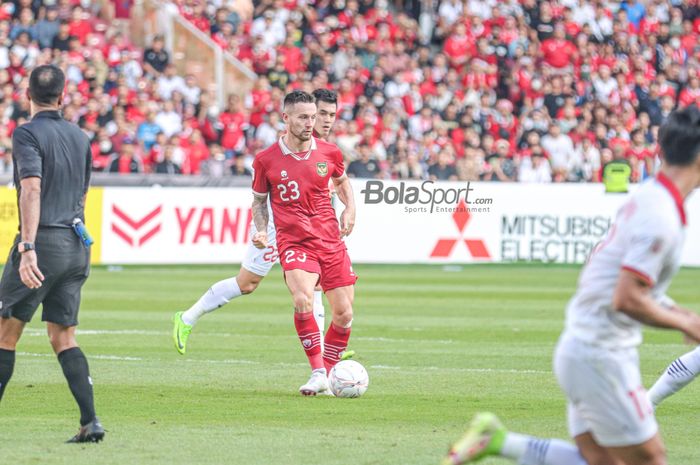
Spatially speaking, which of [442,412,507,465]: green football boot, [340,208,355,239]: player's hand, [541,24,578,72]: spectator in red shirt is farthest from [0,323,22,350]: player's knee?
[541,24,578,72]: spectator in red shirt

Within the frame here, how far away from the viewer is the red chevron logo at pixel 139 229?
2344cm

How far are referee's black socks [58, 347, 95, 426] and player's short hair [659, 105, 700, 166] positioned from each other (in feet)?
12.7

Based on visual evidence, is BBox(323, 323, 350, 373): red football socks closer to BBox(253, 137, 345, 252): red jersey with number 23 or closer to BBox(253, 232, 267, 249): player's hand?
BBox(253, 137, 345, 252): red jersey with number 23

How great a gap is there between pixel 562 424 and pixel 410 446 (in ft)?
4.62

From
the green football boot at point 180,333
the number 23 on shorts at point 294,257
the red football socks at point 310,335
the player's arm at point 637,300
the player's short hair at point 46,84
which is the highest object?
the player's short hair at point 46,84

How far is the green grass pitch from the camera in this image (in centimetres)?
793

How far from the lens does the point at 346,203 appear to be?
11070 millimetres

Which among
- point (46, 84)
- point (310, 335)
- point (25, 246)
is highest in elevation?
point (46, 84)

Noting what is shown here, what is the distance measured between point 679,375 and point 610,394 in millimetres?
3661

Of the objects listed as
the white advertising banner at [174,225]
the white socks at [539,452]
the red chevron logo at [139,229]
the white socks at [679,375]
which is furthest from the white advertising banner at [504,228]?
the white socks at [539,452]

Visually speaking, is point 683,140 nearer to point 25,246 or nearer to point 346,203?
point 25,246

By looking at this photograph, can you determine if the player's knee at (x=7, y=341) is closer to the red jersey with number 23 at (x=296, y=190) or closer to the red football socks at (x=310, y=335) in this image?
the red football socks at (x=310, y=335)

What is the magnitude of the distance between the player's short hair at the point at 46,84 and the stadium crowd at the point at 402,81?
1688cm

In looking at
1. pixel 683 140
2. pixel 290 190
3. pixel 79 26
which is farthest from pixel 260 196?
pixel 79 26
